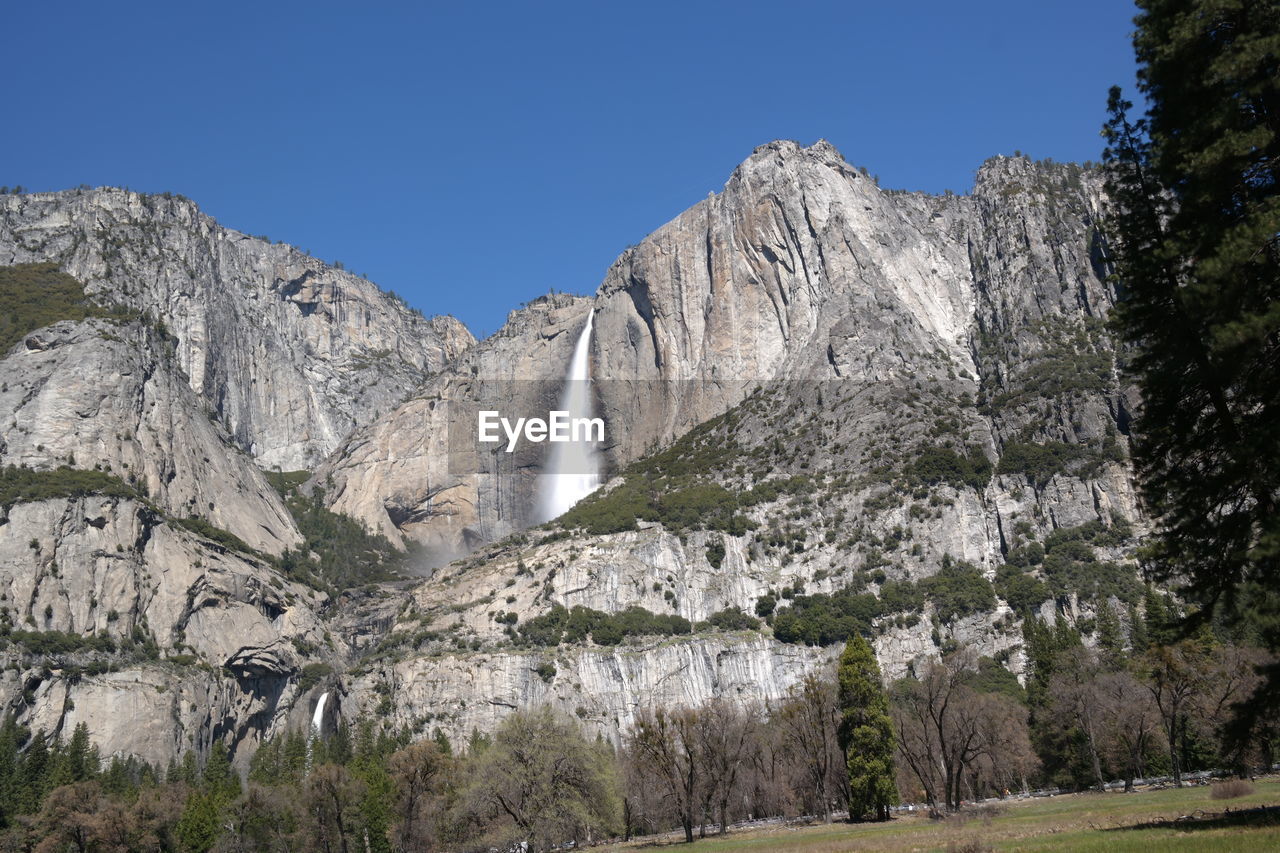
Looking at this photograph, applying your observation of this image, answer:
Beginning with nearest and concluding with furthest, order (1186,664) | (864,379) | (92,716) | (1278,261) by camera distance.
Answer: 1. (1278,261)
2. (1186,664)
3. (92,716)
4. (864,379)

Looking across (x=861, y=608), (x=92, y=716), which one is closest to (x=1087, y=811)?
(x=861, y=608)

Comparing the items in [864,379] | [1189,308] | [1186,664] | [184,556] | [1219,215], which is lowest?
[1186,664]

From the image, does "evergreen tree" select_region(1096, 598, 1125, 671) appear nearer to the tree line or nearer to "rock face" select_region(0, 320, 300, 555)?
the tree line

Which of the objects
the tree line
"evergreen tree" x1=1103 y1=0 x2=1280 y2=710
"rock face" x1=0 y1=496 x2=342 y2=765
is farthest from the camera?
"rock face" x1=0 y1=496 x2=342 y2=765

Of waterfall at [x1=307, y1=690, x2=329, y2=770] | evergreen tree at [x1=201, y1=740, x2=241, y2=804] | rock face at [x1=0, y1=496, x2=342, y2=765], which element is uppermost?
rock face at [x1=0, y1=496, x2=342, y2=765]

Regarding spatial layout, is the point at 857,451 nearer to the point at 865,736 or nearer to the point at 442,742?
the point at 442,742

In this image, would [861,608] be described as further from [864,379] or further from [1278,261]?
[1278,261]

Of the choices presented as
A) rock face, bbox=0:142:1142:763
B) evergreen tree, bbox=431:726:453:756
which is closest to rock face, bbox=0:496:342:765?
rock face, bbox=0:142:1142:763
